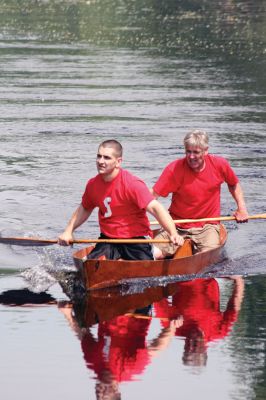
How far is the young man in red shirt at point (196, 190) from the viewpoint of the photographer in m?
14.4

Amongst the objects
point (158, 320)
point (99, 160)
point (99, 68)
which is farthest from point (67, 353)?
point (99, 68)

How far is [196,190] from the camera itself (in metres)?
14.6

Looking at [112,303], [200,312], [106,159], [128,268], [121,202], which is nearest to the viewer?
[200,312]

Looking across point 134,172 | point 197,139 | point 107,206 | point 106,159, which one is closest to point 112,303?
point 107,206

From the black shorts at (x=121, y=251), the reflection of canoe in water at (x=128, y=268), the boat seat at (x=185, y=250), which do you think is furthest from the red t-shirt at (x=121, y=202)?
the boat seat at (x=185, y=250)

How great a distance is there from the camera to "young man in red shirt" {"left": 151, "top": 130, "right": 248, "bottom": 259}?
14422 mm

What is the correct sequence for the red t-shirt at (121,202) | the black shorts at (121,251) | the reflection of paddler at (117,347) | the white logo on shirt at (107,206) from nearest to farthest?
1. the reflection of paddler at (117,347)
2. the red t-shirt at (121,202)
3. the white logo on shirt at (107,206)
4. the black shorts at (121,251)

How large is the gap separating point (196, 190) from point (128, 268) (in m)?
1.73

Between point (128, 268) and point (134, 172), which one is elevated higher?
point (134, 172)

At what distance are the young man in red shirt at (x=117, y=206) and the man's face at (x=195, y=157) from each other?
1.19 m

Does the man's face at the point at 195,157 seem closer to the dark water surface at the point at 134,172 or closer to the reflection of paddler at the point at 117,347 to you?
the dark water surface at the point at 134,172

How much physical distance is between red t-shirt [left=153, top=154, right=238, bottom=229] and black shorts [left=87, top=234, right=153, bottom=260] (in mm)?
1041

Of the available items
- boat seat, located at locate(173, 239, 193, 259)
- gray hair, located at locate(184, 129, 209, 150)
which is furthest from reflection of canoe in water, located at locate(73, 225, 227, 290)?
gray hair, located at locate(184, 129, 209, 150)

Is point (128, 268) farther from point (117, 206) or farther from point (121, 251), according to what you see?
point (117, 206)
